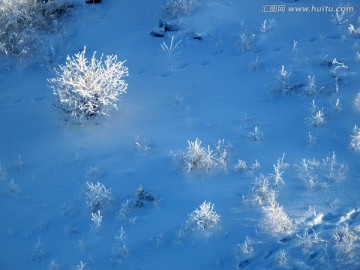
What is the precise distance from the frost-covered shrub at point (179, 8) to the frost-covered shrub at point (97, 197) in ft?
16.6

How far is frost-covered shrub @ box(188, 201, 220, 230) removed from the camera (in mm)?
5535

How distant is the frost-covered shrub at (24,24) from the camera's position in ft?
30.1

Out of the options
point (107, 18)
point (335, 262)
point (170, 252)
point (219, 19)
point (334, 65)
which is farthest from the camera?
point (107, 18)

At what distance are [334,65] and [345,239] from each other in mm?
3887

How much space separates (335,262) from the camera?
199 inches

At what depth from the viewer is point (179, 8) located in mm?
9367

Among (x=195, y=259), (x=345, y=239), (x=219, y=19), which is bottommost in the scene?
(x=195, y=259)

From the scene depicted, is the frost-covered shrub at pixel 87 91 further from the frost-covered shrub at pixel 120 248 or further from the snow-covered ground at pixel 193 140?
the frost-covered shrub at pixel 120 248

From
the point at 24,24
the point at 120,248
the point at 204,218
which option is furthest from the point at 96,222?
the point at 24,24

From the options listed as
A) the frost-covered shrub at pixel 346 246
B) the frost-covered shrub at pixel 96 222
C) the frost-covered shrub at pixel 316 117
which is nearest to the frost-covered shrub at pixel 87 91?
the frost-covered shrub at pixel 96 222

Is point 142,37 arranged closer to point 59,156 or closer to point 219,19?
point 219,19

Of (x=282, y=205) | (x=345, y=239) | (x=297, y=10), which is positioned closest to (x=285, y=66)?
(x=297, y=10)

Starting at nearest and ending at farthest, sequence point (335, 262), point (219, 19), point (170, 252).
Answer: point (335, 262)
point (170, 252)
point (219, 19)

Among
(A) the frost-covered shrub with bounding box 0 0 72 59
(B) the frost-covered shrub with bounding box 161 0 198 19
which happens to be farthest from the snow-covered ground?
(A) the frost-covered shrub with bounding box 0 0 72 59
